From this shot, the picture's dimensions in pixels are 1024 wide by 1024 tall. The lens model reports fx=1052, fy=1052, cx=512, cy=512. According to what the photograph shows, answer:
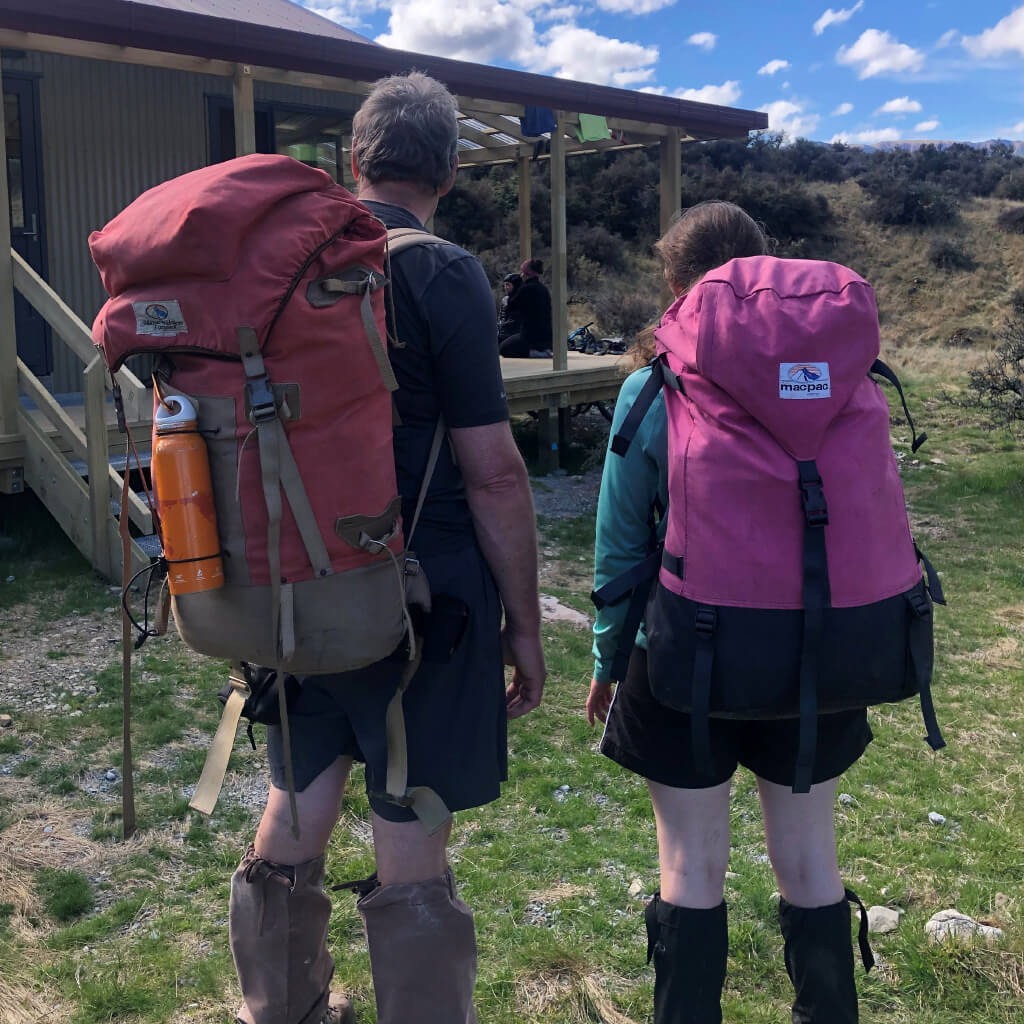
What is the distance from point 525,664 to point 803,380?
0.77m

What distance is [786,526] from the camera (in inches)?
68.7

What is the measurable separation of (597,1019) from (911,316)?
87.1 feet

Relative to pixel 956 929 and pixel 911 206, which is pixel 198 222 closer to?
pixel 956 929

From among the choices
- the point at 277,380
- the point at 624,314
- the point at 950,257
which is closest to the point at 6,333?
the point at 277,380

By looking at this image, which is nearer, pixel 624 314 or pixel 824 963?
pixel 824 963

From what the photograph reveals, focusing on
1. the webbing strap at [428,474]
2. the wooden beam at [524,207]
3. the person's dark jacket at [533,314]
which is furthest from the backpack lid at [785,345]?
the wooden beam at [524,207]

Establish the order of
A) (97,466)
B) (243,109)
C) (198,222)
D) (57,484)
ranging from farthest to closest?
(243,109), (57,484), (97,466), (198,222)

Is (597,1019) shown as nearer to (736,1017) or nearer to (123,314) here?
(736,1017)

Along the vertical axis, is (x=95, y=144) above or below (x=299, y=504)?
above

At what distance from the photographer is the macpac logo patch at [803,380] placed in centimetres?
174

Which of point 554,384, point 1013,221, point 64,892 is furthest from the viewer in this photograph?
point 1013,221

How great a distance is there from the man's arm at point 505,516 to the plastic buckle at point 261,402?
1.33ft

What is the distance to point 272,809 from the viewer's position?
211cm

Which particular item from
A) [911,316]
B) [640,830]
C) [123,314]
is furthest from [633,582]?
[911,316]
